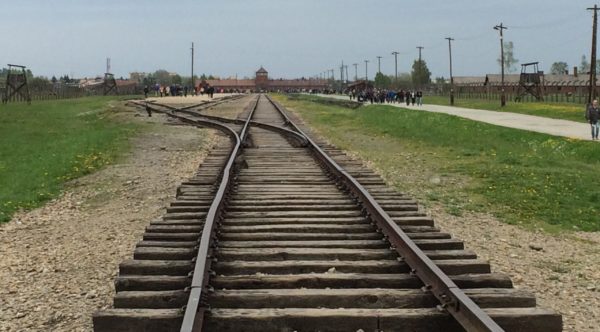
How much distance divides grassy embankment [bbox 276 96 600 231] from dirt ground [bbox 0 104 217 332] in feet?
15.0

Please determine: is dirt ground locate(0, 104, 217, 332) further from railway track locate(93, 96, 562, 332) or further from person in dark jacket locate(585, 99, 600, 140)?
person in dark jacket locate(585, 99, 600, 140)

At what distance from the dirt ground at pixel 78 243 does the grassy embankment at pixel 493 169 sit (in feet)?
15.0

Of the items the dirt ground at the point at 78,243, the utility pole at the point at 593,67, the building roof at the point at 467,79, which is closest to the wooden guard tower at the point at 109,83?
the utility pole at the point at 593,67

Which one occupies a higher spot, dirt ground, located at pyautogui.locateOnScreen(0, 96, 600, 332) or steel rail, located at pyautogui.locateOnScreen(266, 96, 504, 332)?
steel rail, located at pyautogui.locateOnScreen(266, 96, 504, 332)

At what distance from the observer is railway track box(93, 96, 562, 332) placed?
440 centimetres

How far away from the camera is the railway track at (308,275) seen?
14.4 feet

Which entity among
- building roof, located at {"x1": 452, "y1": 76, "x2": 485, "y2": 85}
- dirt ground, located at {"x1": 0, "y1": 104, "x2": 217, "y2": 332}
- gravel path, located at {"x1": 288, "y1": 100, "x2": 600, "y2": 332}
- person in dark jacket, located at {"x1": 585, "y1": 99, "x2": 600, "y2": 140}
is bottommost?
gravel path, located at {"x1": 288, "y1": 100, "x2": 600, "y2": 332}

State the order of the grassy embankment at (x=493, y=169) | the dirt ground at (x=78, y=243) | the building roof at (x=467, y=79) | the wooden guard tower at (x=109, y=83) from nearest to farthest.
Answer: the dirt ground at (x=78, y=243) → the grassy embankment at (x=493, y=169) → the wooden guard tower at (x=109, y=83) → the building roof at (x=467, y=79)

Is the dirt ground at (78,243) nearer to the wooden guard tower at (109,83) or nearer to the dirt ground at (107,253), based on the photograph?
the dirt ground at (107,253)

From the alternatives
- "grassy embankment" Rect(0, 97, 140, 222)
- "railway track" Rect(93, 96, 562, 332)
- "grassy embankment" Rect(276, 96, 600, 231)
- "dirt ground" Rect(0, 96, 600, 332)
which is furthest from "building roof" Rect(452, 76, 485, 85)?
"railway track" Rect(93, 96, 562, 332)

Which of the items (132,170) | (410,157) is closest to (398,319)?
(132,170)

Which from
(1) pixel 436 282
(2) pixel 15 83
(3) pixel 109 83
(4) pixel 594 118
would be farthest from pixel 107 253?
(3) pixel 109 83

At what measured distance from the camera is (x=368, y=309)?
4645 millimetres

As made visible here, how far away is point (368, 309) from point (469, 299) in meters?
0.71
